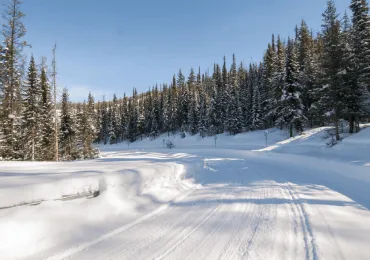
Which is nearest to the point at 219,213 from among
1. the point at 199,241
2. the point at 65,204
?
the point at 199,241

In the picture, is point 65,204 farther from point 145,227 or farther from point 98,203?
point 145,227

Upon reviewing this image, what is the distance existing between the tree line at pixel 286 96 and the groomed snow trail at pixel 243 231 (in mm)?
18377

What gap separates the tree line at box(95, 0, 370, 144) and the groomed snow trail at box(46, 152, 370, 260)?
18.4 metres

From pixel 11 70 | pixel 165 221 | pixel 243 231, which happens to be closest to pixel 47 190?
pixel 165 221

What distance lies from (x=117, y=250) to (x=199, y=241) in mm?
1328

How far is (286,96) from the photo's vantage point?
109 feet

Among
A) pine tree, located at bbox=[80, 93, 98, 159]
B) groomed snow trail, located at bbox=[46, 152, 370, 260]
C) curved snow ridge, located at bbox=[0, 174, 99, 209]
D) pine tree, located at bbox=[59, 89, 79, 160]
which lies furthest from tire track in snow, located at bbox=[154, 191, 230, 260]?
pine tree, located at bbox=[80, 93, 98, 159]

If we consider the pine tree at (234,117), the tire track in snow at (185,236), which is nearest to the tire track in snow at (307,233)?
the tire track in snow at (185,236)

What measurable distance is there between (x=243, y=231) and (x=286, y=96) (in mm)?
32597

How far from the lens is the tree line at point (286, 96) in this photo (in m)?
21.2

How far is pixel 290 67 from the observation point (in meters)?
33.0

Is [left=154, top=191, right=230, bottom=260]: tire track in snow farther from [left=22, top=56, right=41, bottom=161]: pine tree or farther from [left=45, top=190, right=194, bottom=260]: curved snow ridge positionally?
[left=22, top=56, right=41, bottom=161]: pine tree

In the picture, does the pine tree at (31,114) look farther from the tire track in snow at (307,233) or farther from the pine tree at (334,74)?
the pine tree at (334,74)

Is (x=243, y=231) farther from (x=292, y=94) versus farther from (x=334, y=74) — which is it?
(x=292, y=94)
